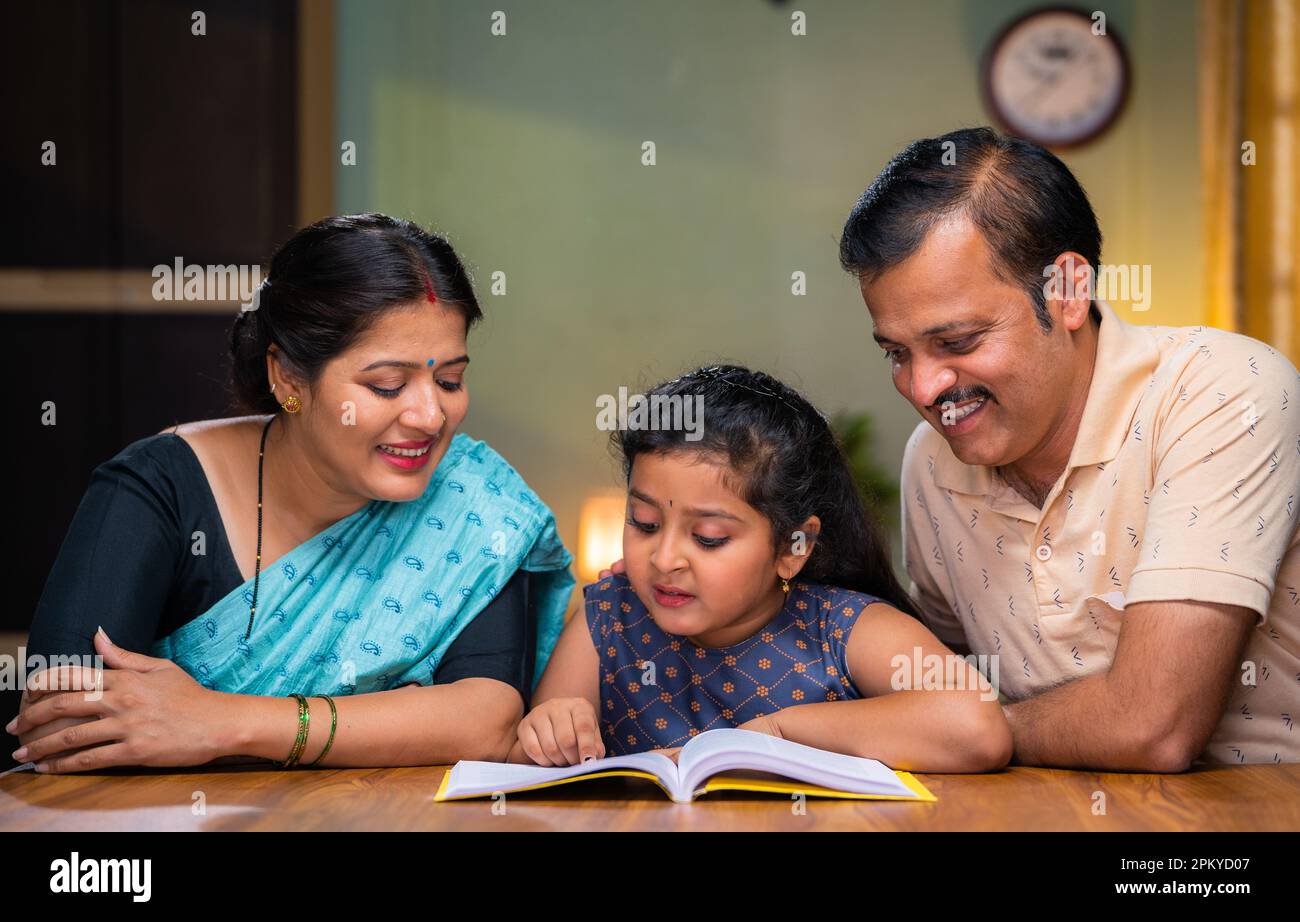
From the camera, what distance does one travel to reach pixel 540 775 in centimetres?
144

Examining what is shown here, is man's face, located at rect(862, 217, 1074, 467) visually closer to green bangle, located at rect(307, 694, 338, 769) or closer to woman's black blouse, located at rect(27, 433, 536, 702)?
woman's black blouse, located at rect(27, 433, 536, 702)

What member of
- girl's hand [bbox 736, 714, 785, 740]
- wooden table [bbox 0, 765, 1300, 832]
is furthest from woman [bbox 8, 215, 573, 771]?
girl's hand [bbox 736, 714, 785, 740]

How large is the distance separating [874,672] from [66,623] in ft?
3.63

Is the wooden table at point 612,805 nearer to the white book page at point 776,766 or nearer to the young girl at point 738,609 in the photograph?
the white book page at point 776,766

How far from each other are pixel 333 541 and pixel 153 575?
0.29 m

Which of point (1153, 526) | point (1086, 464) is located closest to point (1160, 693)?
point (1153, 526)

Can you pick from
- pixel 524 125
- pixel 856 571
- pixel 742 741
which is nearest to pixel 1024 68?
pixel 524 125

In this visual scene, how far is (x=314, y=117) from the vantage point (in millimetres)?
4535

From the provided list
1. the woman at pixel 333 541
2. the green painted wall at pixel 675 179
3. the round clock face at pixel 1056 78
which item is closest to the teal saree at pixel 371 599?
the woman at pixel 333 541

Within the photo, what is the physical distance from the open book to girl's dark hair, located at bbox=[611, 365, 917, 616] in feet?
1.66

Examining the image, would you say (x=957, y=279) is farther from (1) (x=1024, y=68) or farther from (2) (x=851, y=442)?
(1) (x=1024, y=68)

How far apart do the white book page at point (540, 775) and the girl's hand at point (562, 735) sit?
138mm

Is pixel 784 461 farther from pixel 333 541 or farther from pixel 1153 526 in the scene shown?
pixel 333 541

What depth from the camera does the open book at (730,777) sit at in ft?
4.59
